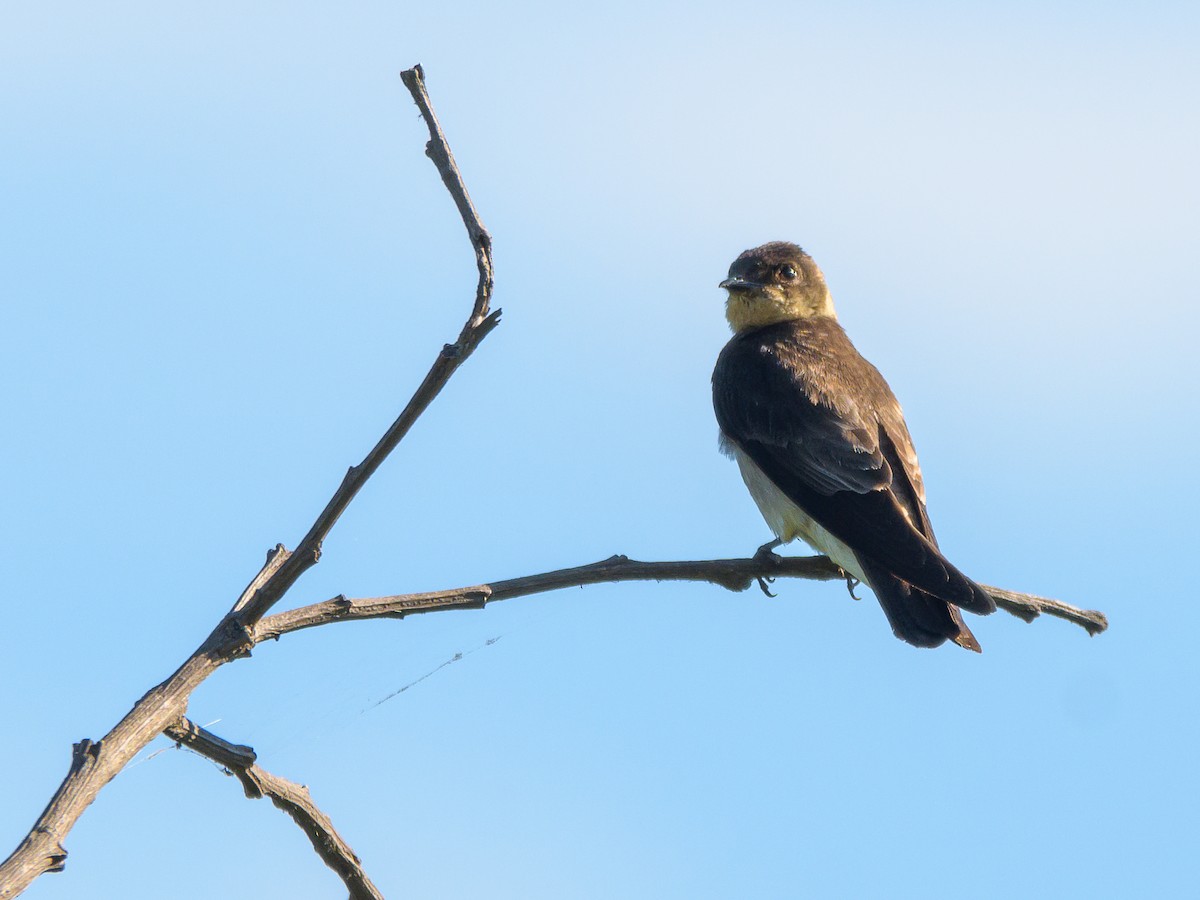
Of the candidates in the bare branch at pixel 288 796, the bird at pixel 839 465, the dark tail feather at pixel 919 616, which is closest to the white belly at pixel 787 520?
the bird at pixel 839 465

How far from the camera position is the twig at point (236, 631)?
228 cm

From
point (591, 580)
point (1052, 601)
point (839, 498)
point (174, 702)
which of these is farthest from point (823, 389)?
point (174, 702)

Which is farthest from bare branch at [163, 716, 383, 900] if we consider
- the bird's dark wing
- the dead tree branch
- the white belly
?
the white belly

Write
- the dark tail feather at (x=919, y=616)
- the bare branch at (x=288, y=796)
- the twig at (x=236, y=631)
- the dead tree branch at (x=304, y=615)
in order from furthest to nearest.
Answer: the dark tail feather at (x=919, y=616), the bare branch at (x=288, y=796), the dead tree branch at (x=304, y=615), the twig at (x=236, y=631)

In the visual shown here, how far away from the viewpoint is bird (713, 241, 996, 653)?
5777 mm

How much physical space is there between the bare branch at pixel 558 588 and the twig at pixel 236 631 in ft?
0.22

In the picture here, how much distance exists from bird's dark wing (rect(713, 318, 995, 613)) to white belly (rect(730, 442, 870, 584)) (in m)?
0.09

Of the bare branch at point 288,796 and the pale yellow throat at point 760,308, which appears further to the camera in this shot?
the pale yellow throat at point 760,308

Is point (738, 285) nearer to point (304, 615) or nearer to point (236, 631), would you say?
point (304, 615)

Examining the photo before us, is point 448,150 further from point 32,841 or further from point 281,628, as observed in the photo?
point 32,841

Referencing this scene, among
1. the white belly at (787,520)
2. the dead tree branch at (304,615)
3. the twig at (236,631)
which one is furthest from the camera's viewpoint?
the white belly at (787,520)

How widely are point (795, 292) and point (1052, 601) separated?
439 cm

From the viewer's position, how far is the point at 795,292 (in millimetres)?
8680

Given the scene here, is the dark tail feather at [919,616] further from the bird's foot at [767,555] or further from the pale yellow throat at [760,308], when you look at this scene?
the pale yellow throat at [760,308]
